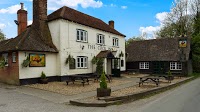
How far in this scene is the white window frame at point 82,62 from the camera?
2206 cm

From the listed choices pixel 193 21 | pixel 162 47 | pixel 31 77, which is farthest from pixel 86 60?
pixel 193 21

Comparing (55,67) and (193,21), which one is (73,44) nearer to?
(55,67)

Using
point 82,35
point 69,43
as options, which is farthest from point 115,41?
→ point 69,43

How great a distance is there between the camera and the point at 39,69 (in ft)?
60.1

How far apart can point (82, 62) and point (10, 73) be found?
7.56 meters

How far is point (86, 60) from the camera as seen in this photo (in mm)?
23172

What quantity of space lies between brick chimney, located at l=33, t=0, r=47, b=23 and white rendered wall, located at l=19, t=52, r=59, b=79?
3.99 metres

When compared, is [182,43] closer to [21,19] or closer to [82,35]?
[82,35]

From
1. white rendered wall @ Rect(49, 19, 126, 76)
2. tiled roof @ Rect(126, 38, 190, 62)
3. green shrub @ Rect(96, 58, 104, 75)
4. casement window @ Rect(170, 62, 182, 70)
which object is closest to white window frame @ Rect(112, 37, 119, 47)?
white rendered wall @ Rect(49, 19, 126, 76)

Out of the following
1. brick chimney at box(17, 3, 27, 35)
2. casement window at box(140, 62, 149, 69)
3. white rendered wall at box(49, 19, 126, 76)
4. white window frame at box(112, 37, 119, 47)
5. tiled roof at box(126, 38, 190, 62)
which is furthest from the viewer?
casement window at box(140, 62, 149, 69)

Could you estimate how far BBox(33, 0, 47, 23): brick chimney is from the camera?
2019cm

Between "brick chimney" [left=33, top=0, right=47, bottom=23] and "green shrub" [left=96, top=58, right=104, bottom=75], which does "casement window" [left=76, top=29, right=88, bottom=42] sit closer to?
"green shrub" [left=96, top=58, right=104, bottom=75]

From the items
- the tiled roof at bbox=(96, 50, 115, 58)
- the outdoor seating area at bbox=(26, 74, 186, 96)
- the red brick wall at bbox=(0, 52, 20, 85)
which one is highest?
the tiled roof at bbox=(96, 50, 115, 58)

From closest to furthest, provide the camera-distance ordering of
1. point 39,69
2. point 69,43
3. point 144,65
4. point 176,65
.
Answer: point 39,69 → point 69,43 → point 176,65 → point 144,65
